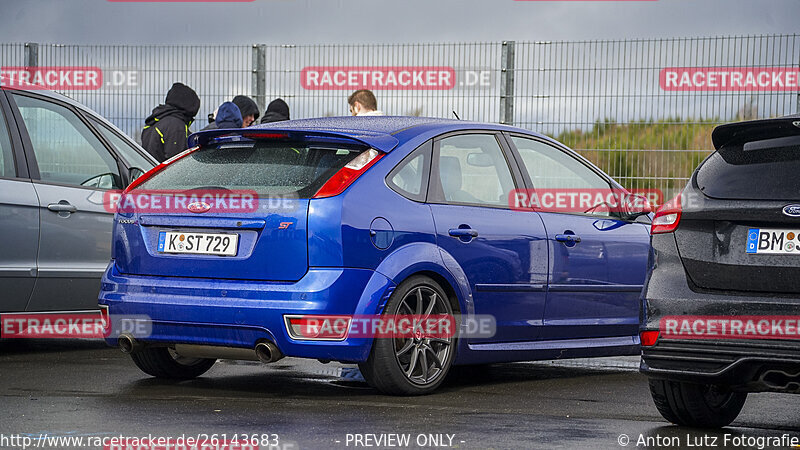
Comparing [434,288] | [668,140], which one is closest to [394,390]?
[434,288]

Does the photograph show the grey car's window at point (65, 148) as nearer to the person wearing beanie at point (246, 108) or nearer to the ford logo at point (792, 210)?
the person wearing beanie at point (246, 108)

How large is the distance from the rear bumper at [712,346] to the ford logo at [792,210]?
14.0 inches

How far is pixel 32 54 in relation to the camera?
16.3 m

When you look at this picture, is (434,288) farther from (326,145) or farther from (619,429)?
(619,429)

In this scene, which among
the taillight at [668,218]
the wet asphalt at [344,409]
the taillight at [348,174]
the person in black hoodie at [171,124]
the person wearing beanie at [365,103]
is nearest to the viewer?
the wet asphalt at [344,409]

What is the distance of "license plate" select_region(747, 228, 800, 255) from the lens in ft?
18.3

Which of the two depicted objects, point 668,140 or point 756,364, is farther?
point 668,140

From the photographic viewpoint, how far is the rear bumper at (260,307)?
658cm

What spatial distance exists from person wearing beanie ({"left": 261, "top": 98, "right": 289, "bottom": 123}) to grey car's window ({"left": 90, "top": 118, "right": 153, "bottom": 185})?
4.73m

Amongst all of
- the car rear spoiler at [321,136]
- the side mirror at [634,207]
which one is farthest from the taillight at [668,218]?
the side mirror at [634,207]

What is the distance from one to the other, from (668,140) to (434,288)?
7.68m

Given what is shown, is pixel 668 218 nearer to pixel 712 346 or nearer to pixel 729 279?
pixel 729 279

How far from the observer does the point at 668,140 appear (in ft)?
46.5

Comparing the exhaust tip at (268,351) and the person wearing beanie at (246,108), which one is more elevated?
the person wearing beanie at (246,108)
